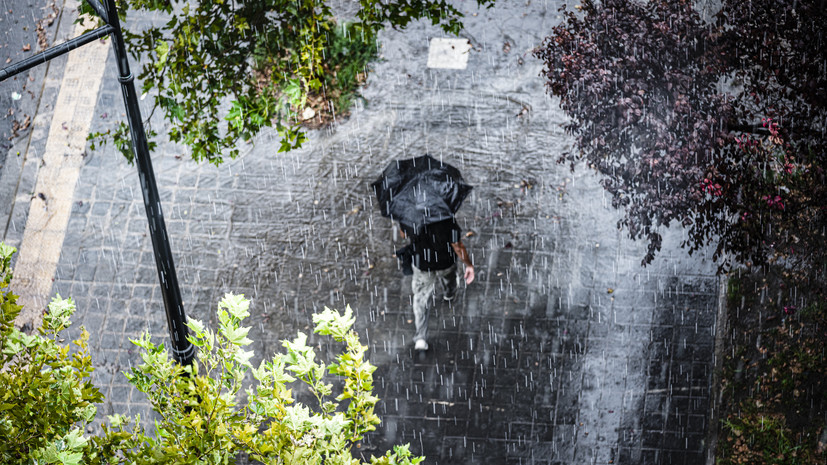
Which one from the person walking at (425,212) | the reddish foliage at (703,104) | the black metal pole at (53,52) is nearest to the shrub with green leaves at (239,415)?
the black metal pole at (53,52)

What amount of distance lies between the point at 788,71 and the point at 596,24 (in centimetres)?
167

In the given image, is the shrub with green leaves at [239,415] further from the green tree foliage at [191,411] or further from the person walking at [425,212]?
the person walking at [425,212]

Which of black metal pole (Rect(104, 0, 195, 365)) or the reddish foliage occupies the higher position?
the reddish foliage

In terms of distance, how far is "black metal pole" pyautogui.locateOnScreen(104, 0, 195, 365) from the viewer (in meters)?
5.22

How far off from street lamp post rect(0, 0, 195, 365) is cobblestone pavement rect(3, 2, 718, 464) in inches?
127

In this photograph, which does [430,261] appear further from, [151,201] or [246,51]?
[151,201]

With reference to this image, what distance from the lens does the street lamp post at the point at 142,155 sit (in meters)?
5.00

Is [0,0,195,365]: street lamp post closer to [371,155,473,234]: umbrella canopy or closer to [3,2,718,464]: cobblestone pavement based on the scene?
[371,155,473,234]: umbrella canopy

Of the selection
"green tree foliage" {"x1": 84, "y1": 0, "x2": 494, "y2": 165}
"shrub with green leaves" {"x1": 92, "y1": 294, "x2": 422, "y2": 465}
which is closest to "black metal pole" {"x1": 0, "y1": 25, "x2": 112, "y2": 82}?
"shrub with green leaves" {"x1": 92, "y1": 294, "x2": 422, "y2": 465}

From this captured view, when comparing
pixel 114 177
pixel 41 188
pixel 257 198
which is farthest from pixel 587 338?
pixel 41 188

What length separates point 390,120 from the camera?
432 inches

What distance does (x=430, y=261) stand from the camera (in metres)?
8.13

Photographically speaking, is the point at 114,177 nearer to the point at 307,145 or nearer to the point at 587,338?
the point at 307,145

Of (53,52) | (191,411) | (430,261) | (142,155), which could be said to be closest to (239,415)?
(191,411)
